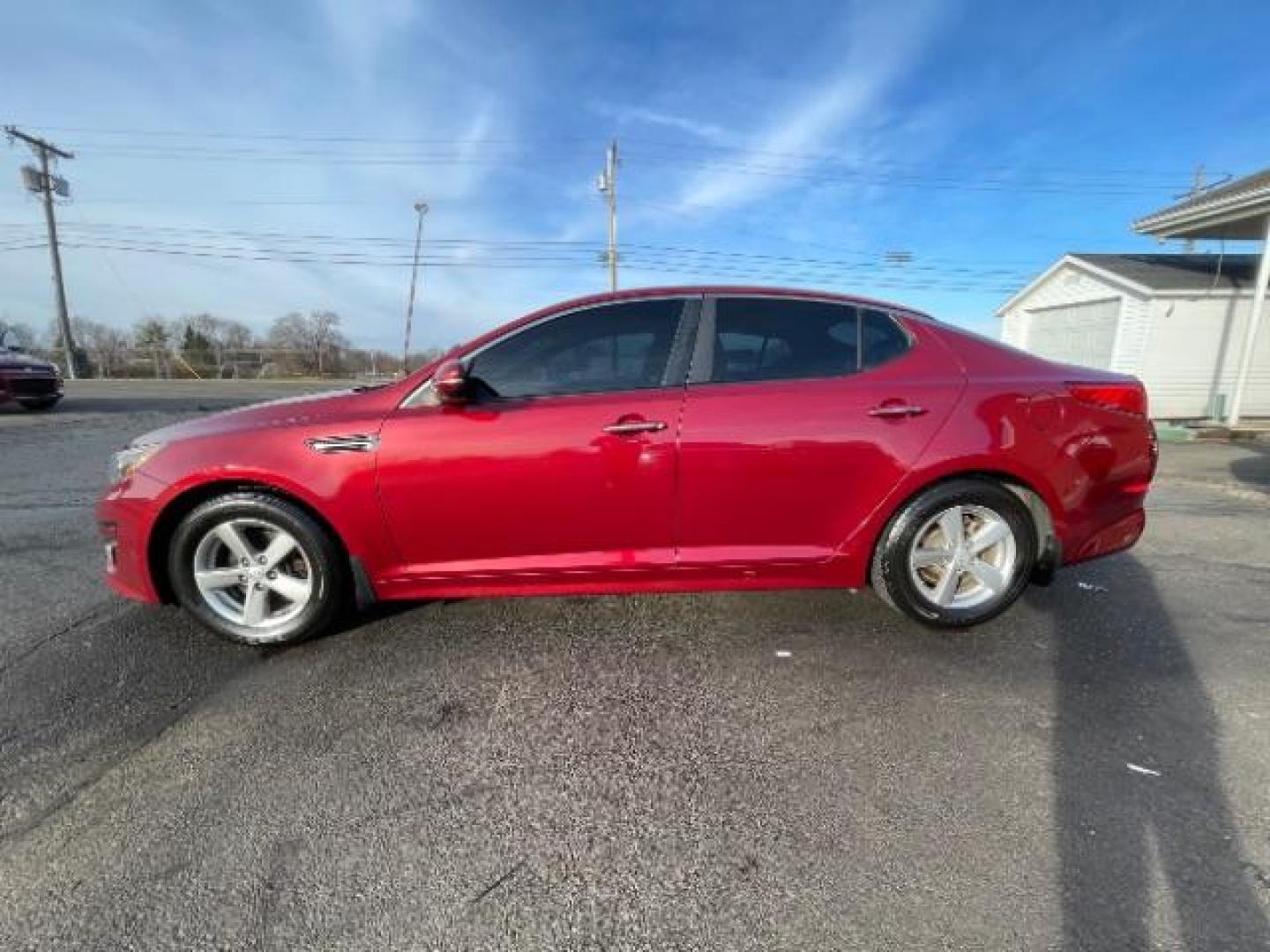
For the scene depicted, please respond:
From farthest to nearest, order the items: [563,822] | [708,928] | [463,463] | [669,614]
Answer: [669,614]
[463,463]
[563,822]
[708,928]

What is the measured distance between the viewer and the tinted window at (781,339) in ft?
9.02

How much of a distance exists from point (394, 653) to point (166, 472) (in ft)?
4.17

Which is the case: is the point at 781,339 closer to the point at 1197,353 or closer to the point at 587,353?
→ the point at 587,353

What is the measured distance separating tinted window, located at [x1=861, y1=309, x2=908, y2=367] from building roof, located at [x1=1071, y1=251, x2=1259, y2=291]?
13453 millimetres

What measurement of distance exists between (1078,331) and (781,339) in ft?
50.7

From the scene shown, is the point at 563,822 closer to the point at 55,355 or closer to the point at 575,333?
the point at 575,333

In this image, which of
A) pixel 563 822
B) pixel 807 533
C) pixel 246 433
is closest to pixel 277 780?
pixel 563 822

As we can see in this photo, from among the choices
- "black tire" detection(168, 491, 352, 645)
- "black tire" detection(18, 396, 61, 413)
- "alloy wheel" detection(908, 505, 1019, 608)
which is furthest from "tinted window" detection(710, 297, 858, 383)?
"black tire" detection(18, 396, 61, 413)

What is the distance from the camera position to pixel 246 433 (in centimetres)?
265

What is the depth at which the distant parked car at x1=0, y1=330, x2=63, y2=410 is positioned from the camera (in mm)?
10984

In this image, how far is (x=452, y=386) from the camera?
2.55 metres

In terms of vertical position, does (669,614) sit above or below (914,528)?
below

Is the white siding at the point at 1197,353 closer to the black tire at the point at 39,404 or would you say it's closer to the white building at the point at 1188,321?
the white building at the point at 1188,321

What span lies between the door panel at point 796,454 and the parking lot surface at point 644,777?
0.51 metres
